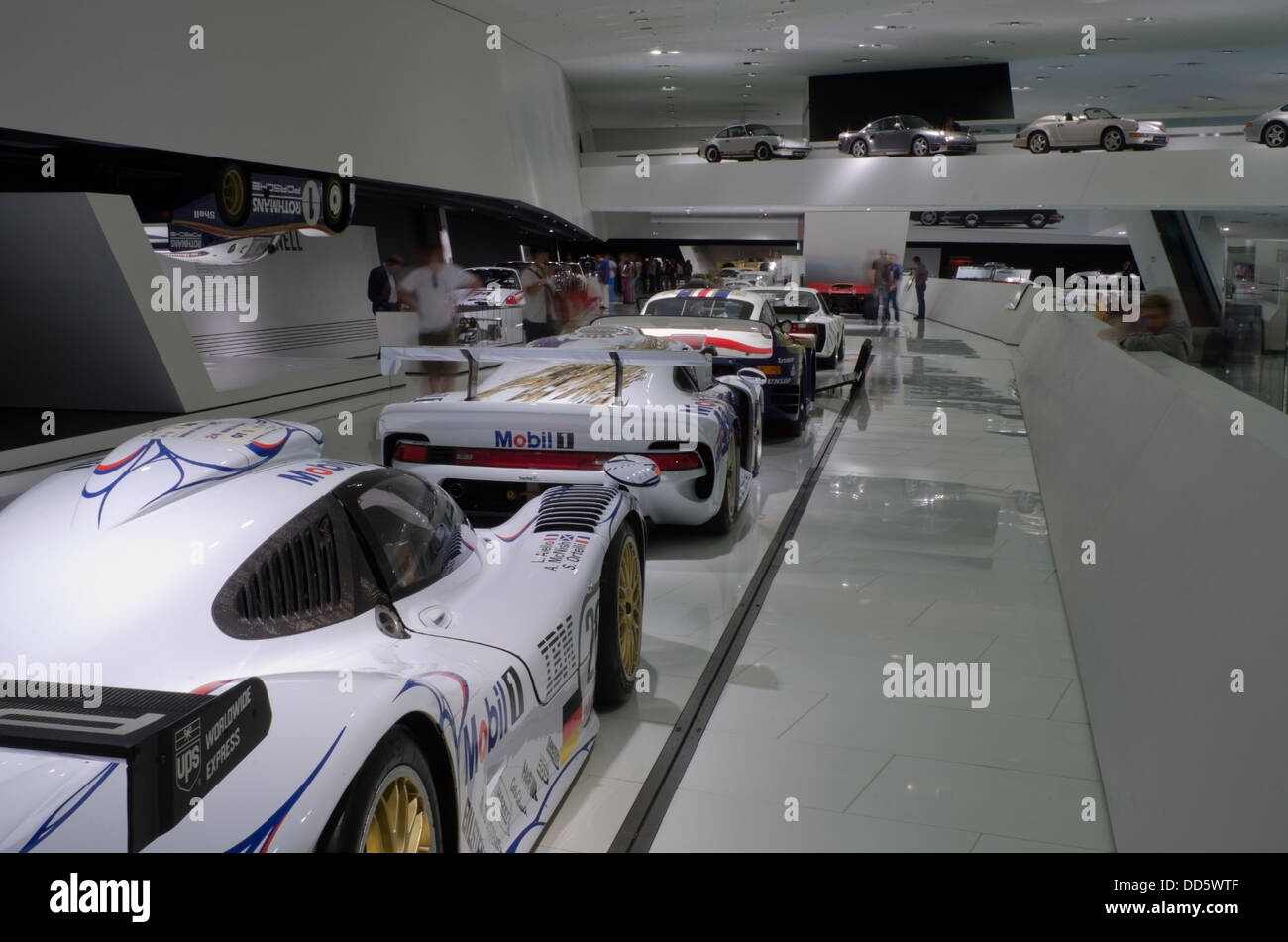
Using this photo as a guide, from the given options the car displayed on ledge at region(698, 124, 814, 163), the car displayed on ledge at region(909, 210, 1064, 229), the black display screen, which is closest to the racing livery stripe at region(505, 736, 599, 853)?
the car displayed on ledge at region(698, 124, 814, 163)

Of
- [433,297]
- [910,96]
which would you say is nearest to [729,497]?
[433,297]

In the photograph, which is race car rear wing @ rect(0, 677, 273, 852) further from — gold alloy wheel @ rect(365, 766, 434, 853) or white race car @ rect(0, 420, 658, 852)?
gold alloy wheel @ rect(365, 766, 434, 853)

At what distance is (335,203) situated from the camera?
12.9 metres

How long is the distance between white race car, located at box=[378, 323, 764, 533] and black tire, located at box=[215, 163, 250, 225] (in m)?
5.05

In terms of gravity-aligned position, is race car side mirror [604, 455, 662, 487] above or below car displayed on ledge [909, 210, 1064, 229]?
below

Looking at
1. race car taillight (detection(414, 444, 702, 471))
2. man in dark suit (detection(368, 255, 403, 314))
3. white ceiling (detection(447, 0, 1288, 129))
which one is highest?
white ceiling (detection(447, 0, 1288, 129))

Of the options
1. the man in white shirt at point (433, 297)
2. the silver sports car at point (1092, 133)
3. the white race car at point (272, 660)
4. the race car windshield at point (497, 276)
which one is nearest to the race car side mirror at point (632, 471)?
the white race car at point (272, 660)

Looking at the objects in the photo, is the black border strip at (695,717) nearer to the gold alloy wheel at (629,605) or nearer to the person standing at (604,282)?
the gold alloy wheel at (629,605)

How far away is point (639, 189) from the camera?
30.6 m

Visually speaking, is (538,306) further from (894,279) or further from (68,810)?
(68,810)

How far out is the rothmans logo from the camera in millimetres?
6043

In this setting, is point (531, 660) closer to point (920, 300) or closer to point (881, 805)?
point (881, 805)

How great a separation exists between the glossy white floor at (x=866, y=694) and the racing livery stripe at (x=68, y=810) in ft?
5.90
